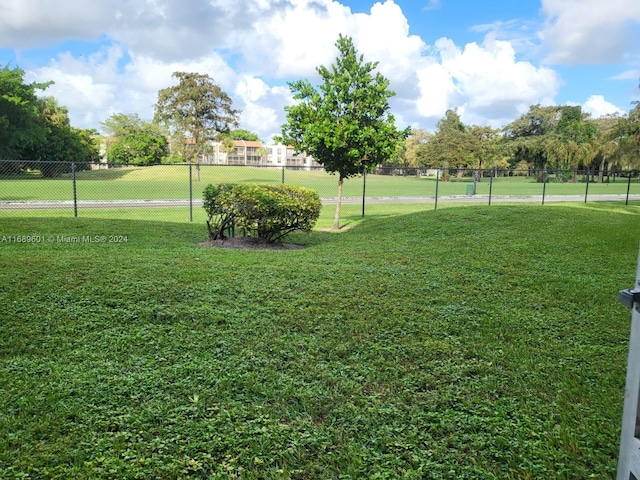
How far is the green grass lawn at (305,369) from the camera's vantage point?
220cm

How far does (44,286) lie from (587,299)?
5413mm

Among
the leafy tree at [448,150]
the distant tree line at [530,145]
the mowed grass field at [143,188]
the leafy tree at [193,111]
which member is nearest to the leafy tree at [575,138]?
the distant tree line at [530,145]

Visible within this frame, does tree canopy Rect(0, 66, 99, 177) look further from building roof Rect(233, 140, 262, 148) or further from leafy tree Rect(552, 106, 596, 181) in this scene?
building roof Rect(233, 140, 262, 148)

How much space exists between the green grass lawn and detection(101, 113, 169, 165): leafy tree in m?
54.7

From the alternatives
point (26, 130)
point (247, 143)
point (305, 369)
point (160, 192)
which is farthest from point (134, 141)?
point (305, 369)

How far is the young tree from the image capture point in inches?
433

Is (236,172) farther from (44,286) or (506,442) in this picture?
(506,442)

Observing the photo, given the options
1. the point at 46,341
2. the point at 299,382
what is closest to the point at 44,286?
the point at 46,341

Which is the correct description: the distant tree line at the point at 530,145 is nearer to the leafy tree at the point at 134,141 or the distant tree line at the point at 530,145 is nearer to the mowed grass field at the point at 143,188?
the mowed grass field at the point at 143,188

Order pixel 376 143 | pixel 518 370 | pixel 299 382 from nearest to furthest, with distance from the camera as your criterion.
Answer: pixel 299 382
pixel 518 370
pixel 376 143

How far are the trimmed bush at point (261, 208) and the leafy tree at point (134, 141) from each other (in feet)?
165

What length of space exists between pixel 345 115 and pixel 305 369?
8953 millimetres

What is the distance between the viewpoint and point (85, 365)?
3.09 metres

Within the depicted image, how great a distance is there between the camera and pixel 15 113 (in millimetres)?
36031
